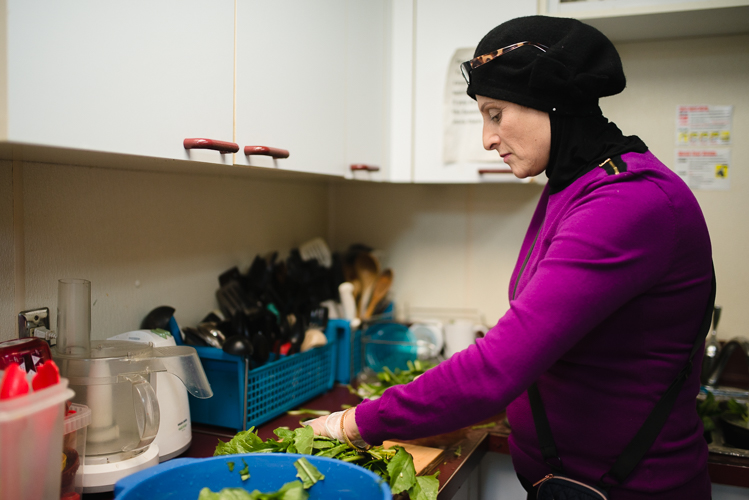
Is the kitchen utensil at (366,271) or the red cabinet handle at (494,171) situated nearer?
the red cabinet handle at (494,171)

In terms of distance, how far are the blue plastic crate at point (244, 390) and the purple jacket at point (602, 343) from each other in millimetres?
447

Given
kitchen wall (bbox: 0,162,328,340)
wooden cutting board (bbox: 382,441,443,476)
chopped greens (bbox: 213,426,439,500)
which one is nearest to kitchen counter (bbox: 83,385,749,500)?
wooden cutting board (bbox: 382,441,443,476)

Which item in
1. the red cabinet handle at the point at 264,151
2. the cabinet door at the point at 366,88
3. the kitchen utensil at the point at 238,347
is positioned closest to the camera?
the red cabinet handle at the point at 264,151

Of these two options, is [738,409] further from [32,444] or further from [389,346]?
[32,444]

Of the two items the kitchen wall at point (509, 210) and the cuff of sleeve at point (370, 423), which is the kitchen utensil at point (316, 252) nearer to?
the kitchen wall at point (509, 210)

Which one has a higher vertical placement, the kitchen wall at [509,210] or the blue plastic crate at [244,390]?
the kitchen wall at [509,210]

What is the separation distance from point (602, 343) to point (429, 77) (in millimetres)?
1140

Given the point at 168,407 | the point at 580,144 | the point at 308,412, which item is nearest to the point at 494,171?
the point at 580,144

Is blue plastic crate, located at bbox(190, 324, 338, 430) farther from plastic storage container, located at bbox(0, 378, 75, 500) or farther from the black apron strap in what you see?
the black apron strap

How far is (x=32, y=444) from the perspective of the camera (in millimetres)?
751

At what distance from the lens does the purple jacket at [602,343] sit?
2.71ft

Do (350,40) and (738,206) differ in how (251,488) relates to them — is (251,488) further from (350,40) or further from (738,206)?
(738,206)

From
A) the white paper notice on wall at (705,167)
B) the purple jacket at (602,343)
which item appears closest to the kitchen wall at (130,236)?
the purple jacket at (602,343)

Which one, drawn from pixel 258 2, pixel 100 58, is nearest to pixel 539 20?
pixel 258 2
